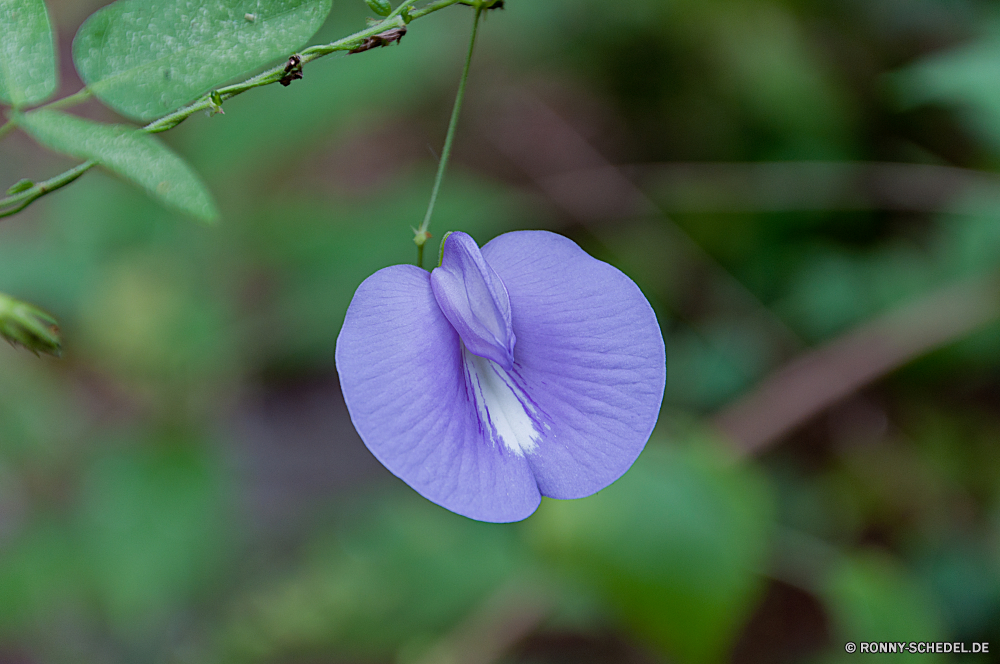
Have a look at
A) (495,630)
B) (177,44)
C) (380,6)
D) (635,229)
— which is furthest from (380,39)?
(635,229)

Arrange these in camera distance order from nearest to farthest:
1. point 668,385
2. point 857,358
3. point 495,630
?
point 495,630
point 857,358
point 668,385

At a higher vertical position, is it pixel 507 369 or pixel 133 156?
pixel 133 156

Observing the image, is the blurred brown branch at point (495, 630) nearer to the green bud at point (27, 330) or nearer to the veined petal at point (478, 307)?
the veined petal at point (478, 307)

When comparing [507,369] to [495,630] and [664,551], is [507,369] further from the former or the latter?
[495,630]

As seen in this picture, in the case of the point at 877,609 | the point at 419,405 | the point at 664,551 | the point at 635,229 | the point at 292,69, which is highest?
the point at 635,229

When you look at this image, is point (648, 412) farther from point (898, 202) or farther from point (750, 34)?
point (750, 34)

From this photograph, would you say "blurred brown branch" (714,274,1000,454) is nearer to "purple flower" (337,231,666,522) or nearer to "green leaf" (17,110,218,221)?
"purple flower" (337,231,666,522)

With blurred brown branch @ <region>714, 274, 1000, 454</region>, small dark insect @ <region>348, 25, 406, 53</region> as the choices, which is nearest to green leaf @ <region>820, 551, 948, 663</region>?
blurred brown branch @ <region>714, 274, 1000, 454</region>

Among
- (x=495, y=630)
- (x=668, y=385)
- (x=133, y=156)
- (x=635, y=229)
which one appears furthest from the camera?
(x=635, y=229)

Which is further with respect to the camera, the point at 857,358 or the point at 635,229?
the point at 635,229
